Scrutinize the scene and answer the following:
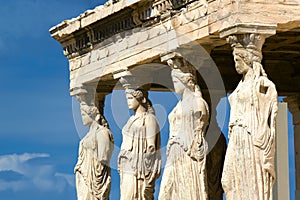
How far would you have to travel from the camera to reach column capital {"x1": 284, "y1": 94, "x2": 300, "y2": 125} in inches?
1090

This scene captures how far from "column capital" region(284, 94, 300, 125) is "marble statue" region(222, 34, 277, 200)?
649 centimetres

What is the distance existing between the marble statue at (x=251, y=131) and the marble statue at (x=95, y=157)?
17.8ft

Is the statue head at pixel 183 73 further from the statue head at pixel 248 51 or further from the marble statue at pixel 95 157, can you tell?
the marble statue at pixel 95 157

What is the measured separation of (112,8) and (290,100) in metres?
4.54

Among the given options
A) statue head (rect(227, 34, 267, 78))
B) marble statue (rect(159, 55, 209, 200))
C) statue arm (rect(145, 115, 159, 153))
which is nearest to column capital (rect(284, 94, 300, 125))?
statue arm (rect(145, 115, 159, 153))

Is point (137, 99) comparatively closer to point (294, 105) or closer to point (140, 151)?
point (140, 151)

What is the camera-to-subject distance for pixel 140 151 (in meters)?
24.7

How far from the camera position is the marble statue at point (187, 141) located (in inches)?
896

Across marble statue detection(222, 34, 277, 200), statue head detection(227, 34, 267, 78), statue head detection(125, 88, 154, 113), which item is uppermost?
A: statue head detection(125, 88, 154, 113)

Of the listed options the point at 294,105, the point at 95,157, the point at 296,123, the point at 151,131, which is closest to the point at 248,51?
the point at 151,131

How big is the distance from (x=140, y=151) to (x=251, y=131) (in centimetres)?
397

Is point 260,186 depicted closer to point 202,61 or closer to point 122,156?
point 202,61

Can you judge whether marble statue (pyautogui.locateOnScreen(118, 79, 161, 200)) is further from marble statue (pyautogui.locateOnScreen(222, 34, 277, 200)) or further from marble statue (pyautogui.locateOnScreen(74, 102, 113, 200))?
marble statue (pyautogui.locateOnScreen(222, 34, 277, 200))

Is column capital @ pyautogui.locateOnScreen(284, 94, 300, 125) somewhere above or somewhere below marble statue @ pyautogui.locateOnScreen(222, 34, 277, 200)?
above
